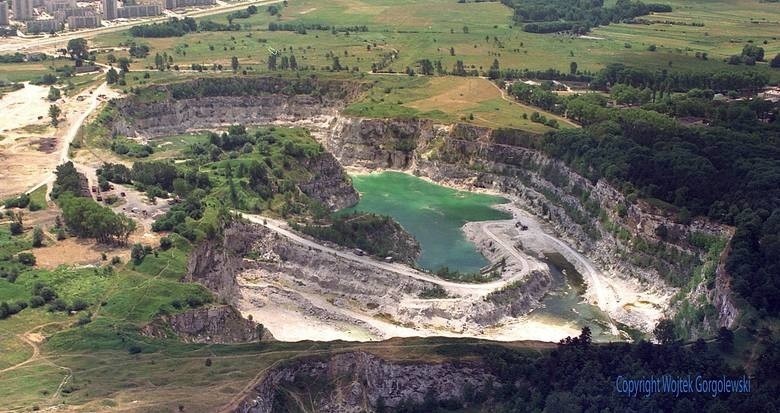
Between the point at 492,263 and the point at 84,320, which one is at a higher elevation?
the point at 84,320

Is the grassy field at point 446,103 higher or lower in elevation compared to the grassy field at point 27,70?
lower

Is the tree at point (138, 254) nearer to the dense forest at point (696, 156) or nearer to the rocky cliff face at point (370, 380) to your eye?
the rocky cliff face at point (370, 380)

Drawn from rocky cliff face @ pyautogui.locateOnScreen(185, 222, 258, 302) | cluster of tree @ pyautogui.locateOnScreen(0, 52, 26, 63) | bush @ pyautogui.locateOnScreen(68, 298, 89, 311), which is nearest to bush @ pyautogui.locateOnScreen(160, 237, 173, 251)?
rocky cliff face @ pyautogui.locateOnScreen(185, 222, 258, 302)

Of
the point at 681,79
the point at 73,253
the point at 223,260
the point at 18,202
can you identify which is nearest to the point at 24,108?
the point at 18,202

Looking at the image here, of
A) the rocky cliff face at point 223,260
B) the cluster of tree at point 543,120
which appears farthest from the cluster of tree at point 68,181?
the cluster of tree at point 543,120

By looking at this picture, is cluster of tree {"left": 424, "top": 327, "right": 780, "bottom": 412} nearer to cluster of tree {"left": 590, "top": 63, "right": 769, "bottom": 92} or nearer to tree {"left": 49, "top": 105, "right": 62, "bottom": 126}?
tree {"left": 49, "top": 105, "right": 62, "bottom": 126}

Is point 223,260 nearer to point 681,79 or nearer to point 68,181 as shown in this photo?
point 68,181

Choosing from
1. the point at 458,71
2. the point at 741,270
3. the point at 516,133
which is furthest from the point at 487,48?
the point at 741,270
